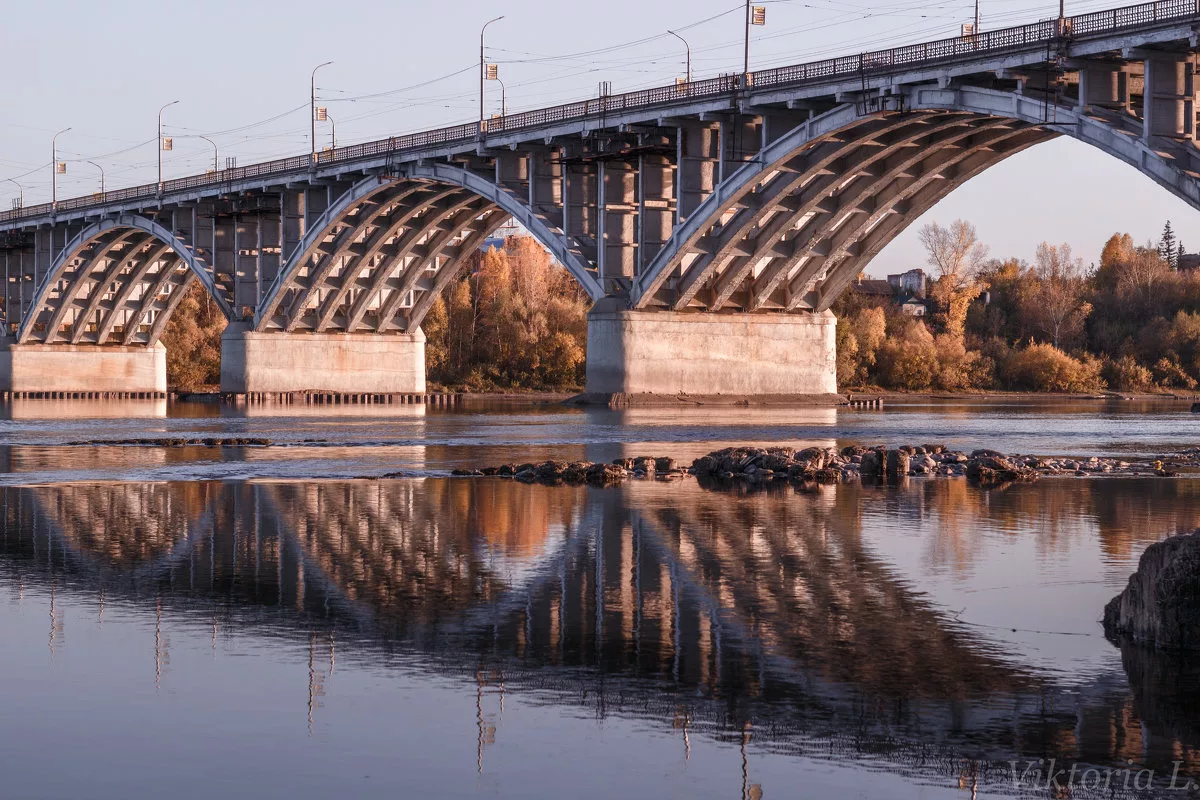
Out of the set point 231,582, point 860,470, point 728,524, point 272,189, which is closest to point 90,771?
point 231,582

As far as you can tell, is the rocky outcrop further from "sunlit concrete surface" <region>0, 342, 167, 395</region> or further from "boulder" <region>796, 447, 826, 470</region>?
"sunlit concrete surface" <region>0, 342, 167, 395</region>

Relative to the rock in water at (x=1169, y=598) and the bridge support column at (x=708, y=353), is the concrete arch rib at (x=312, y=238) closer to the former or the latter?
the bridge support column at (x=708, y=353)

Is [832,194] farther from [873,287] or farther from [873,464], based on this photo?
[873,287]

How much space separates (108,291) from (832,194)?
6191 cm

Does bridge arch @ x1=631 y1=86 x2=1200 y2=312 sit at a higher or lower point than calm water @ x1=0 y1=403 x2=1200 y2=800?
higher

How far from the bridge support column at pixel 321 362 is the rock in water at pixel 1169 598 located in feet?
246

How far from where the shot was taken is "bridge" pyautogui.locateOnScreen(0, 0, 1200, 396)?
42281mm

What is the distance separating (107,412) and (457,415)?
49.8ft

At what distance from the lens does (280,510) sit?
21.2 metres

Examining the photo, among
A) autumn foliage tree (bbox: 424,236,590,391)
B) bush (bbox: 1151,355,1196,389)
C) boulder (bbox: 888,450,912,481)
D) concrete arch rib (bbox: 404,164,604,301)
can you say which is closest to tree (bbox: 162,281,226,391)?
autumn foliage tree (bbox: 424,236,590,391)

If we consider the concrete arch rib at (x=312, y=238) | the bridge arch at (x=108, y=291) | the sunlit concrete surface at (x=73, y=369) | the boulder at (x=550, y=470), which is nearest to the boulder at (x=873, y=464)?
the boulder at (x=550, y=470)

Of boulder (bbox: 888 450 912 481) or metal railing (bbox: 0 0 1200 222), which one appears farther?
metal railing (bbox: 0 0 1200 222)

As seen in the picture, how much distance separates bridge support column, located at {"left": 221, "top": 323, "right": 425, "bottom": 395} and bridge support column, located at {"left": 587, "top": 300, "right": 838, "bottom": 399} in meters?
27.4

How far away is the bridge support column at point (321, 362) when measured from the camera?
83.8m
